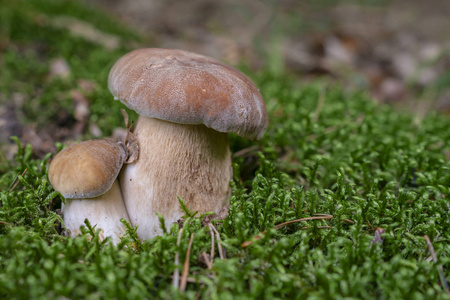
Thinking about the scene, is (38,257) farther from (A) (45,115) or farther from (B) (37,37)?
(B) (37,37)

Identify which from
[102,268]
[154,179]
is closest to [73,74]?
[154,179]

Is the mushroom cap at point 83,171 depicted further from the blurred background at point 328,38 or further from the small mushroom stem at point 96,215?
the blurred background at point 328,38

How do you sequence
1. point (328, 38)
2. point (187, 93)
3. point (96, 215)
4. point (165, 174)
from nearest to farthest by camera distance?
point (187, 93) < point (96, 215) < point (165, 174) < point (328, 38)

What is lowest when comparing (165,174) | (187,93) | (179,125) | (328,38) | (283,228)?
(283,228)

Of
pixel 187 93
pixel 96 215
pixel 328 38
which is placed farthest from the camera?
pixel 328 38

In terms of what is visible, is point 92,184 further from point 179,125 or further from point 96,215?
point 179,125

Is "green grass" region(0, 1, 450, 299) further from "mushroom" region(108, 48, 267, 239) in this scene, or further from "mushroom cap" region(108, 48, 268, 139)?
"mushroom cap" region(108, 48, 268, 139)

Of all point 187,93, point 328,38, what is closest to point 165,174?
point 187,93
